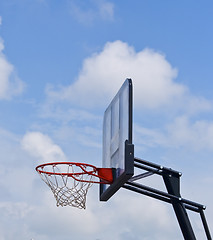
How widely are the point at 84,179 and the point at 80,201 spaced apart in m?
0.37

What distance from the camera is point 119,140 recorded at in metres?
7.49

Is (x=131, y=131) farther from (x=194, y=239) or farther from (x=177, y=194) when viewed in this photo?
(x=194, y=239)

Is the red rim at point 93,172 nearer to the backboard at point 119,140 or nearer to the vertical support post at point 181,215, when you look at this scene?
the backboard at point 119,140

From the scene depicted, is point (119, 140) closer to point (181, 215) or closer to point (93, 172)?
point (93, 172)

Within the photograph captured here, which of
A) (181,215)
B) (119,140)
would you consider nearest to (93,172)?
(119,140)

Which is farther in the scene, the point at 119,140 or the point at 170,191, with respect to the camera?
the point at 170,191

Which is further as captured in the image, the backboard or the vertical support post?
the vertical support post

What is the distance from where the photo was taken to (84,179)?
309 inches

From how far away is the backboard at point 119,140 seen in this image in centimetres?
694

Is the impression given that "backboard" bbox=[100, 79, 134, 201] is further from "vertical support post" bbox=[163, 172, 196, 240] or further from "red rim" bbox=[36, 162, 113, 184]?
"vertical support post" bbox=[163, 172, 196, 240]

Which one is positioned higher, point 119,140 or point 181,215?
point 119,140

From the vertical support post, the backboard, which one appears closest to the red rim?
the backboard

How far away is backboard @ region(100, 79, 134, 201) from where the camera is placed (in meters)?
6.94

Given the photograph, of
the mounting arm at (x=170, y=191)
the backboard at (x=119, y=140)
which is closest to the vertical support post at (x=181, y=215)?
the mounting arm at (x=170, y=191)
